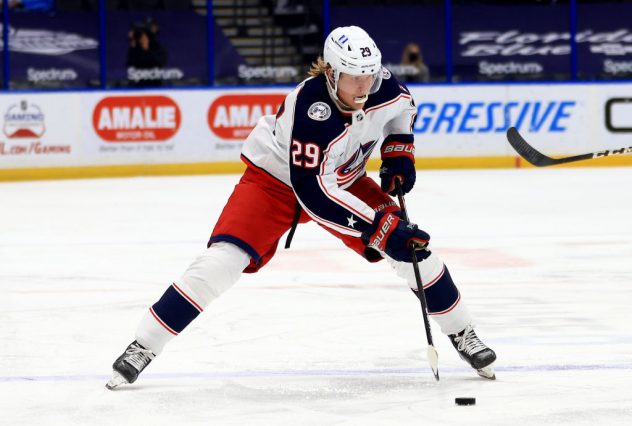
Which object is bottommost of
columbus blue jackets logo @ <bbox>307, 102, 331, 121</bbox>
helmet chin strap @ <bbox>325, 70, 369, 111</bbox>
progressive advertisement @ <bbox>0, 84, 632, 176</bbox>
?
progressive advertisement @ <bbox>0, 84, 632, 176</bbox>

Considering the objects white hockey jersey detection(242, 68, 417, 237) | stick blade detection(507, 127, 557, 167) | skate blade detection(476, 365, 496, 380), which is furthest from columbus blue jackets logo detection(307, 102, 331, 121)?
stick blade detection(507, 127, 557, 167)

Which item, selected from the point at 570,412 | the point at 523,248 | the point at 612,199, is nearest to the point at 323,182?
the point at 570,412

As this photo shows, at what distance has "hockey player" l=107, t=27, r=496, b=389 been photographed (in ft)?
12.2

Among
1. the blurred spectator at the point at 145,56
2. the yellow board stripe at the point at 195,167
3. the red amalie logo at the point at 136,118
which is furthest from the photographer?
the blurred spectator at the point at 145,56

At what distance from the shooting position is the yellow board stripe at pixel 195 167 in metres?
12.2

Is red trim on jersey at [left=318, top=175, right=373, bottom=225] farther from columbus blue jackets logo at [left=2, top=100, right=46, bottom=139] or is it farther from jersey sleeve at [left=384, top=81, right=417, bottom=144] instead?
columbus blue jackets logo at [left=2, top=100, right=46, bottom=139]

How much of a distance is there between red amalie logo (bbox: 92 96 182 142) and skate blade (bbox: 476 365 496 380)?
8.84 meters

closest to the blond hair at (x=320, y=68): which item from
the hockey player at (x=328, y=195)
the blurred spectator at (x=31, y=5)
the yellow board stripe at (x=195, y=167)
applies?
the hockey player at (x=328, y=195)

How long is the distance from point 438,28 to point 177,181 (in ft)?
14.0

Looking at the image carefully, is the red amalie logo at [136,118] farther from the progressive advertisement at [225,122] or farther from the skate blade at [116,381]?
the skate blade at [116,381]

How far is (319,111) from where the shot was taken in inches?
146

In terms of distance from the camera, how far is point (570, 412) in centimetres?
351

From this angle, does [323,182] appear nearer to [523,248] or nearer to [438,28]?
[523,248]

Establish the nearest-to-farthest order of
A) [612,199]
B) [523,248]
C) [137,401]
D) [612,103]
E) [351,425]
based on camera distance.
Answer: [351,425] → [137,401] → [523,248] → [612,199] → [612,103]
